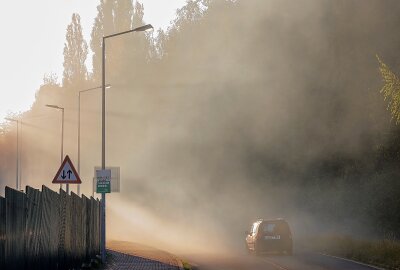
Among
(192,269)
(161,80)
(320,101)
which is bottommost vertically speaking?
(192,269)

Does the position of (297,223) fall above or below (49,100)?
below

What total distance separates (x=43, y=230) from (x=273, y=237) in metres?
22.8

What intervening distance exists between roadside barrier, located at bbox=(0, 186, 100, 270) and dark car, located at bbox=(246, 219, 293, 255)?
12767 millimetres

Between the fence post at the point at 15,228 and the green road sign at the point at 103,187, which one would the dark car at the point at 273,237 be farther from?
the fence post at the point at 15,228

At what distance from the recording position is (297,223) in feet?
205

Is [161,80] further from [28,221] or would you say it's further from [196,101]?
[28,221]

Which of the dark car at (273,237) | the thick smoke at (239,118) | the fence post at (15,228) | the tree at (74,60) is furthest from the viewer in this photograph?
the tree at (74,60)

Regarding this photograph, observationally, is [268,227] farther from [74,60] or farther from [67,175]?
[74,60]

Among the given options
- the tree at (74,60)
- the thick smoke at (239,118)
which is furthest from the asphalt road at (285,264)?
the tree at (74,60)

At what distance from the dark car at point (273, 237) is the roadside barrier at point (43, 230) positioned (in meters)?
12.8

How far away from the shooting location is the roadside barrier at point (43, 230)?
14.8m

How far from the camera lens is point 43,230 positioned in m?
18.7

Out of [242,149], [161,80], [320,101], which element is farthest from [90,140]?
[320,101]

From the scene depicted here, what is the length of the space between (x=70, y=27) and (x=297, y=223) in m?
70.0
